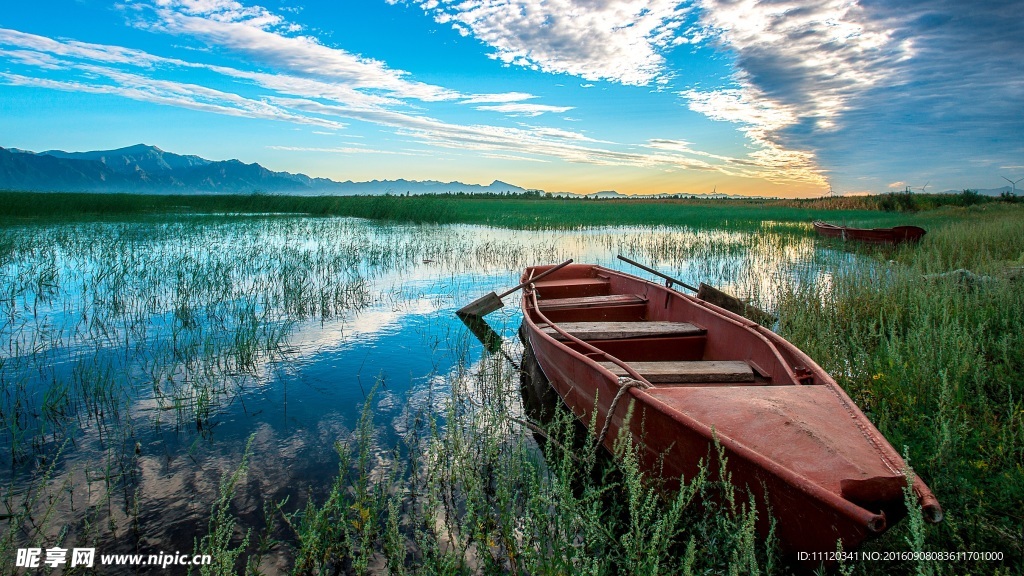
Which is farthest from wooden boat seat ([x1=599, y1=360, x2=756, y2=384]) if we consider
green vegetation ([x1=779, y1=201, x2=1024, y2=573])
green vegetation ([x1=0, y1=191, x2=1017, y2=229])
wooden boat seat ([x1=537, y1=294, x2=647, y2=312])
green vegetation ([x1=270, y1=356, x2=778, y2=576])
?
green vegetation ([x1=0, y1=191, x2=1017, y2=229])

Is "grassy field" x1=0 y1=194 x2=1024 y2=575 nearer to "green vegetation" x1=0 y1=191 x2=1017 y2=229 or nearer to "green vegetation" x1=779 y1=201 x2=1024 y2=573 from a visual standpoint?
"green vegetation" x1=779 y1=201 x2=1024 y2=573

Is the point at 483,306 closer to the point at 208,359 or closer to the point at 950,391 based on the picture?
the point at 208,359

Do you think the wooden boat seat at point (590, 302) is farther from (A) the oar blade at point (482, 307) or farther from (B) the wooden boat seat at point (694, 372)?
(B) the wooden boat seat at point (694, 372)

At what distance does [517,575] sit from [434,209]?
27.7 meters

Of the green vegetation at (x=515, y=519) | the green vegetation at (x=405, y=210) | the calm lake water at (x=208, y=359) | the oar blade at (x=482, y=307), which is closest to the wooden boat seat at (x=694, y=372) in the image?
the green vegetation at (x=515, y=519)

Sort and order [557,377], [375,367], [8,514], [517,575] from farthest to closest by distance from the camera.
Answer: [375,367] < [557,377] < [8,514] < [517,575]

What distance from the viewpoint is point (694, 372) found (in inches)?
164

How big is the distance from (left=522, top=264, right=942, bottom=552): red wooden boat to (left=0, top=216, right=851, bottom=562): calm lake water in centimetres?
211

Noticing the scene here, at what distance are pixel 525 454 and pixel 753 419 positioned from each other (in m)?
1.55

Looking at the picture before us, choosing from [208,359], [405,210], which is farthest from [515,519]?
[405,210]

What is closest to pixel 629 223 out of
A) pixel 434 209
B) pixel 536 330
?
pixel 434 209

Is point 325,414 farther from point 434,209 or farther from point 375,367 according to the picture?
point 434,209

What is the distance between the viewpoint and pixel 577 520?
291 cm

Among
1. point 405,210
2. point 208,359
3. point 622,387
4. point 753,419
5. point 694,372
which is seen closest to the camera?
point 753,419
